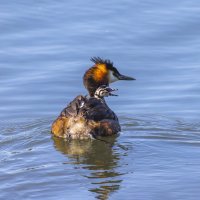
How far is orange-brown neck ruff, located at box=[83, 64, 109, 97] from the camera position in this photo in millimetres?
11844

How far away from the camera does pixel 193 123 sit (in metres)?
11.4

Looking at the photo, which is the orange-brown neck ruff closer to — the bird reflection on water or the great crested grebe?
the great crested grebe

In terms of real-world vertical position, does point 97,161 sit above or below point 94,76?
below

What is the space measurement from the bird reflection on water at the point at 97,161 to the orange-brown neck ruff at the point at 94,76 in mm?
1283

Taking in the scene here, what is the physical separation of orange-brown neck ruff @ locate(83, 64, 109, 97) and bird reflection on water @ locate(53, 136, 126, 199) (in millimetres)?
1283

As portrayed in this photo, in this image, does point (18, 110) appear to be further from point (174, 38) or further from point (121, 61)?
point (174, 38)

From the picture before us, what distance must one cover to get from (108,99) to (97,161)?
3742 mm

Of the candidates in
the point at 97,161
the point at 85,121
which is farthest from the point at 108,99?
the point at 97,161

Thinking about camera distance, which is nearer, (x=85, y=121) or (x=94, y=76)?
(x=85, y=121)

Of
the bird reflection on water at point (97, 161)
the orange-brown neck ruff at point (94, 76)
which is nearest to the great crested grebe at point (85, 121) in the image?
the bird reflection on water at point (97, 161)

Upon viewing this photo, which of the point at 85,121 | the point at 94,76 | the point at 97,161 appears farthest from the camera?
the point at 94,76

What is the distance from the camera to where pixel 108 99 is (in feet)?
43.2

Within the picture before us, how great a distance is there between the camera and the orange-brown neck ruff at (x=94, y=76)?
11844 millimetres

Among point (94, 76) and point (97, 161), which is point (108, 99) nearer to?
point (94, 76)
